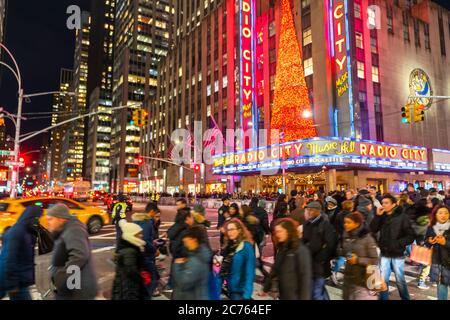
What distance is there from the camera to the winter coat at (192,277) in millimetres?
4066

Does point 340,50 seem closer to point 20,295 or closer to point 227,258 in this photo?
point 227,258

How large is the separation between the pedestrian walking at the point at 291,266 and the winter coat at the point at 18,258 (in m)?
3.43

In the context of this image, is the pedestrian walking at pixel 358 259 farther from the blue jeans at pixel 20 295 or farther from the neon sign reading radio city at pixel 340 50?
the neon sign reading radio city at pixel 340 50

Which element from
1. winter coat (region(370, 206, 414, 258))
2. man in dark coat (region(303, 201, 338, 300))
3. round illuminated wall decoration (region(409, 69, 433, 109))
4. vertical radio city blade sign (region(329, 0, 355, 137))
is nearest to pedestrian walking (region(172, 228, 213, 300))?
man in dark coat (region(303, 201, 338, 300))

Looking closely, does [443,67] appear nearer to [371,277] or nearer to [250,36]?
[250,36]

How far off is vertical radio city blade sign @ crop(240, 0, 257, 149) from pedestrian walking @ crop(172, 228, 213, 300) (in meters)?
37.6

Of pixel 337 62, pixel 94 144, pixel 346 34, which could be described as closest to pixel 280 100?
pixel 337 62

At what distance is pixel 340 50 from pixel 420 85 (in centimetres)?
1637

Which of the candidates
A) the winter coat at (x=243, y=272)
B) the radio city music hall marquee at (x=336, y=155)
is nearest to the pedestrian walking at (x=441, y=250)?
the winter coat at (x=243, y=272)

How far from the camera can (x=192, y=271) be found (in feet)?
13.4

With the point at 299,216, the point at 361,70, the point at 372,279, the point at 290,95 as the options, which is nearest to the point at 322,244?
the point at 372,279

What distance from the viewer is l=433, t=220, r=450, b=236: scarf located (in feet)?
19.1

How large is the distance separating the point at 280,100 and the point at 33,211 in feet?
99.2

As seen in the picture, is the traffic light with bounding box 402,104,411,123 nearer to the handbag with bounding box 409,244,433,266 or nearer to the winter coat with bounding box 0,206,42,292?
the handbag with bounding box 409,244,433,266
